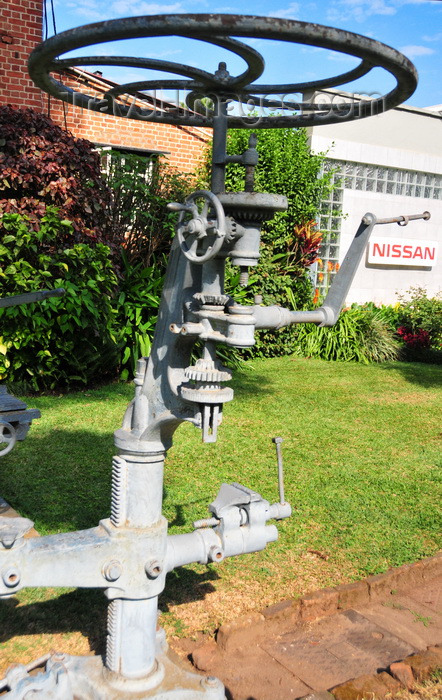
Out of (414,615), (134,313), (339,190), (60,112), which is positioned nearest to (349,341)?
(339,190)

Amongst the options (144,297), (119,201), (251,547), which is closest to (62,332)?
(144,297)

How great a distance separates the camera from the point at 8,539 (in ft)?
6.83

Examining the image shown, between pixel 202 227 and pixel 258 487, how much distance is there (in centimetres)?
318

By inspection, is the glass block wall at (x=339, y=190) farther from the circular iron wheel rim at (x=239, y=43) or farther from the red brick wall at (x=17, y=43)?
the circular iron wheel rim at (x=239, y=43)

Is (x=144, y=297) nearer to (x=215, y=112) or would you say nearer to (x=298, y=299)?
(x=298, y=299)

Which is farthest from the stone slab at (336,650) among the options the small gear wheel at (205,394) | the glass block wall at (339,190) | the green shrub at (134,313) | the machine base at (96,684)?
the glass block wall at (339,190)

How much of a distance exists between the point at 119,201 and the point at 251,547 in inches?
296

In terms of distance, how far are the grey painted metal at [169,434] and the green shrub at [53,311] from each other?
4.58m

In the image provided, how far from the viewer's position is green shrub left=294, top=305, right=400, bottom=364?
36.3 feet

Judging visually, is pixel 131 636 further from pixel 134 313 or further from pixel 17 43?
pixel 17 43

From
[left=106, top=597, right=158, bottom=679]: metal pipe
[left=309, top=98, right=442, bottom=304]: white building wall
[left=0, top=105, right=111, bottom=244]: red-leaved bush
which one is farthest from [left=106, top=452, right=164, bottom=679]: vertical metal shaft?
[left=309, top=98, right=442, bottom=304]: white building wall

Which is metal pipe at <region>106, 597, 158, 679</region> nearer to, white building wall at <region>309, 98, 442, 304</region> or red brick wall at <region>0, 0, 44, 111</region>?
A: red brick wall at <region>0, 0, 44, 111</region>

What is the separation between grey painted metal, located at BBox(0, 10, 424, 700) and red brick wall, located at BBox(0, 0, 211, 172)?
7542 millimetres

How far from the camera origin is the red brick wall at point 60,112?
9.18m
